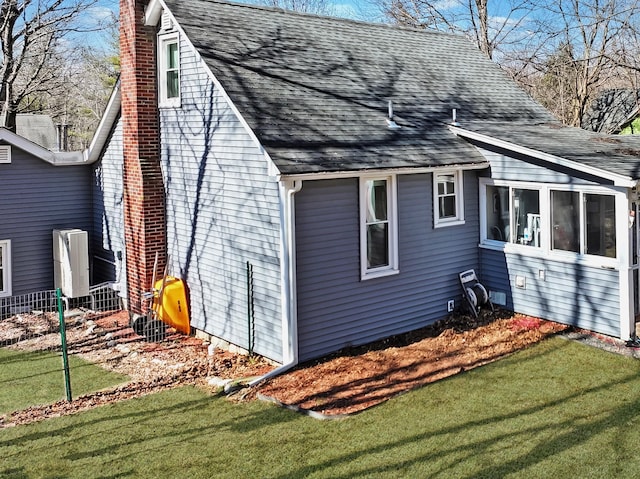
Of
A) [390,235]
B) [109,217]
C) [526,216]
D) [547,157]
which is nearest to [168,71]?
[109,217]

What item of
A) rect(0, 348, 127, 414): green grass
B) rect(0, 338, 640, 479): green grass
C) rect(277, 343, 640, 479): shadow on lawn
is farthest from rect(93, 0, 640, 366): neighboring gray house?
rect(277, 343, 640, 479): shadow on lawn

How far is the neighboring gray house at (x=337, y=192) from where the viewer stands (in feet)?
34.1

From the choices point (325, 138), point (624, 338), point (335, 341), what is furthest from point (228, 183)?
point (624, 338)

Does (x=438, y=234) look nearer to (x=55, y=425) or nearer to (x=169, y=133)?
(x=169, y=133)

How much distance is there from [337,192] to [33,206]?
7.57 meters

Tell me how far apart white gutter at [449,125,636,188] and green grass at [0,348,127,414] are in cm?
732

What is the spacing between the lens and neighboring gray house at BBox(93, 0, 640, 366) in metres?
10.4

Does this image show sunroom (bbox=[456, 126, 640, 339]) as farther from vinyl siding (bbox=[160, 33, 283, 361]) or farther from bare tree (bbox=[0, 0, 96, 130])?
bare tree (bbox=[0, 0, 96, 130])

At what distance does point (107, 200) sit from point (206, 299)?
4431mm

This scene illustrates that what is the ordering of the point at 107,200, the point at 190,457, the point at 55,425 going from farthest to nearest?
the point at 107,200, the point at 55,425, the point at 190,457

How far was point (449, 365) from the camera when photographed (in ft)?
33.3

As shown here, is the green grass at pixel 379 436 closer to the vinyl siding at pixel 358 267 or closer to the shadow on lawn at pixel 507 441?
the shadow on lawn at pixel 507 441

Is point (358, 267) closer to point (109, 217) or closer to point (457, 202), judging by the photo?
point (457, 202)

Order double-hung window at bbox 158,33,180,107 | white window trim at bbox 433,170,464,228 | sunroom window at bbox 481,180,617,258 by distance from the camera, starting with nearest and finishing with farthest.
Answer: sunroom window at bbox 481,180,617,258 → white window trim at bbox 433,170,464,228 → double-hung window at bbox 158,33,180,107
